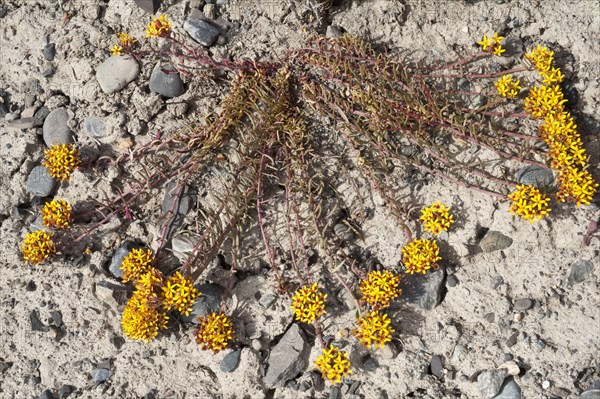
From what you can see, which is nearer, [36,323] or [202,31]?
[36,323]

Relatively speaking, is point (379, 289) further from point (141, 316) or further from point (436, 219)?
point (141, 316)

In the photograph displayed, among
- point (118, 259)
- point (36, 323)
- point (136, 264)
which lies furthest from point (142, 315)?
point (36, 323)

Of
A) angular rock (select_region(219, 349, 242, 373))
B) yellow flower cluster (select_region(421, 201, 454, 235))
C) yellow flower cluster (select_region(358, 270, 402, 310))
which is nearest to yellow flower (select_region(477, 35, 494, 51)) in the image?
yellow flower cluster (select_region(421, 201, 454, 235))

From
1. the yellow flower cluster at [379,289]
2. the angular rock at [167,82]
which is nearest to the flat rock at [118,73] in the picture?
the angular rock at [167,82]

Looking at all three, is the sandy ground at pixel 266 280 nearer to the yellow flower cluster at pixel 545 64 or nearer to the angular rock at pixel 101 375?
the angular rock at pixel 101 375

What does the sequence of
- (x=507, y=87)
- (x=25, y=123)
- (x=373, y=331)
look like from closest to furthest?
(x=373, y=331), (x=507, y=87), (x=25, y=123)
